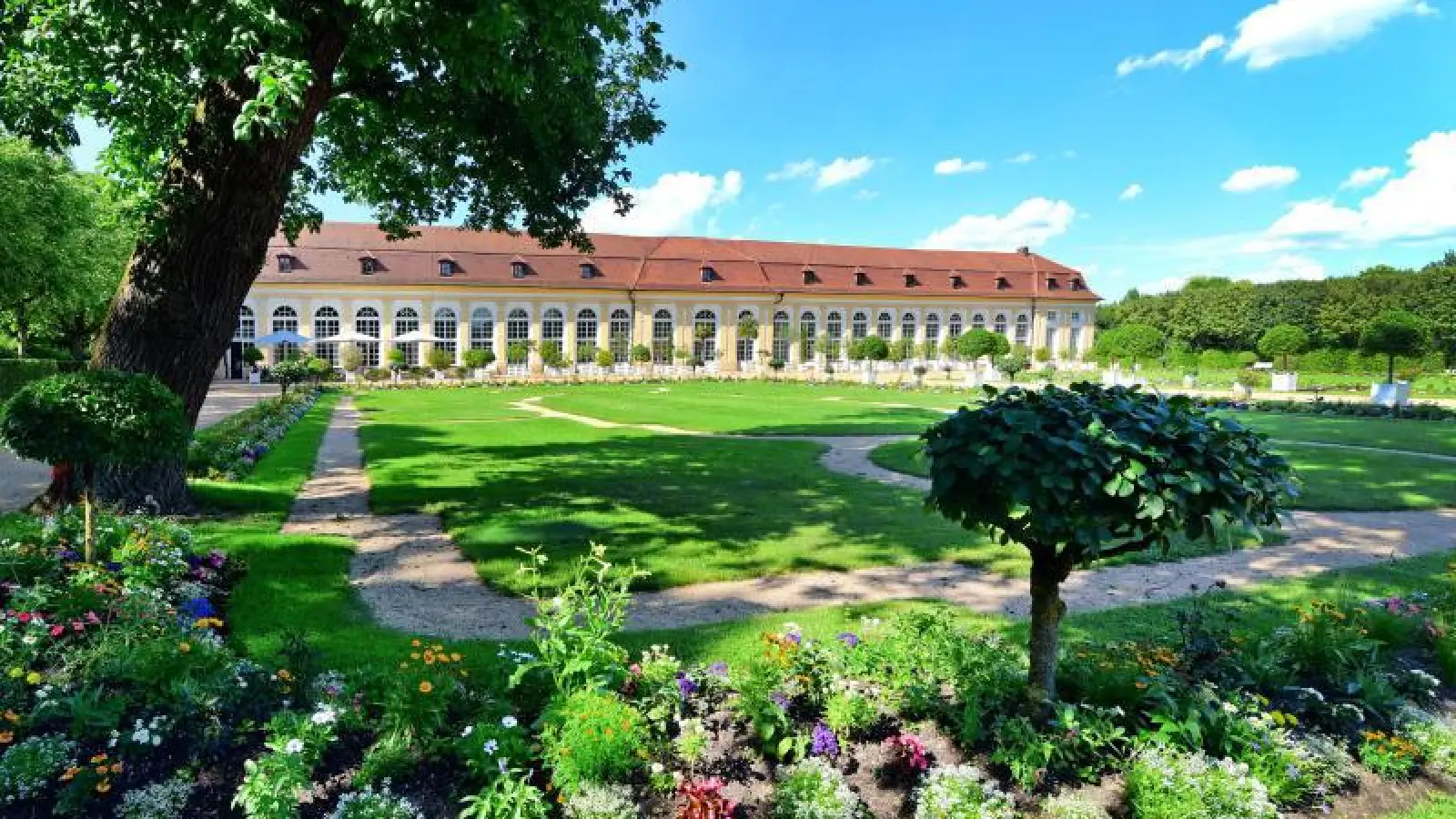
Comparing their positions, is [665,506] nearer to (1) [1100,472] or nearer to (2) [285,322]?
(1) [1100,472]

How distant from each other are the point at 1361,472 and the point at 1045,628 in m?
11.2

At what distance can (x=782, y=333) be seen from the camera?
52.6 m

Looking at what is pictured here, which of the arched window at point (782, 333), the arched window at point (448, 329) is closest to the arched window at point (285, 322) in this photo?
the arched window at point (448, 329)

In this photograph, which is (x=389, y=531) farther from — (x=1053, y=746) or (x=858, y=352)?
(x=858, y=352)

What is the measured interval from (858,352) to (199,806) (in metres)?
44.1

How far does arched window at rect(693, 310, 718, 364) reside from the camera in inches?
1967

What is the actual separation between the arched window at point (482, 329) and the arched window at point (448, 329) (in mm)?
821

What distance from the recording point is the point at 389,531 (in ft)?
25.8

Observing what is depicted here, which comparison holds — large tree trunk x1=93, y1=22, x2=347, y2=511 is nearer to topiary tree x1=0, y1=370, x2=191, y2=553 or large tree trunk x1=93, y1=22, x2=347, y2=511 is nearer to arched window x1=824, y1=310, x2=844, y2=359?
topiary tree x1=0, y1=370, x2=191, y2=553

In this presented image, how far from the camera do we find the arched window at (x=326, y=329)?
42.2 m

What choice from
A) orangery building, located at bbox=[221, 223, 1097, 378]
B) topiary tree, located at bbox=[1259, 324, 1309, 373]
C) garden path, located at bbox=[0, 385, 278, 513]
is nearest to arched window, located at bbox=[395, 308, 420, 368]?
orangery building, located at bbox=[221, 223, 1097, 378]

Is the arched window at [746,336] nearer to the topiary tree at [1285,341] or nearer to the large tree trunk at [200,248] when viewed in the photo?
the topiary tree at [1285,341]

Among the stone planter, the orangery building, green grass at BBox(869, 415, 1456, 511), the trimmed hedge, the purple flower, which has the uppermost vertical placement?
the orangery building

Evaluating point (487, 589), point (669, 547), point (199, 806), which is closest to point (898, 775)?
point (199, 806)
